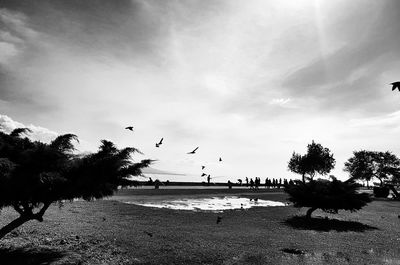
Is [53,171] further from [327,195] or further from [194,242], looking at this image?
[327,195]

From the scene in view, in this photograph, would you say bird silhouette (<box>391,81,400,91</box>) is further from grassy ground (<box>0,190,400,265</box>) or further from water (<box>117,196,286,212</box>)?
water (<box>117,196,286,212</box>)

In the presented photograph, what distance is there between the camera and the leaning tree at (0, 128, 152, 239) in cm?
786

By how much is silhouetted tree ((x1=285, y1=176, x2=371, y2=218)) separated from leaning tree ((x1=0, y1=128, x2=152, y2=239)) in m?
11.3

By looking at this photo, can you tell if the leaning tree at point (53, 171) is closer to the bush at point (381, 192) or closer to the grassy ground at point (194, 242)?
the grassy ground at point (194, 242)

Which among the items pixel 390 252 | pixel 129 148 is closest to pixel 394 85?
pixel 390 252

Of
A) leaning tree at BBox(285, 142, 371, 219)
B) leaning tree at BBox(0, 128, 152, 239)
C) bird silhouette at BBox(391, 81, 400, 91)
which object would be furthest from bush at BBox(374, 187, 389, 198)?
leaning tree at BBox(0, 128, 152, 239)

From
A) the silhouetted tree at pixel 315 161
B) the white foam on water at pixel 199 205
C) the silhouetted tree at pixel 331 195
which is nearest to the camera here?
the silhouetted tree at pixel 331 195

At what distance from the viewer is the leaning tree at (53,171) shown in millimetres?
7855

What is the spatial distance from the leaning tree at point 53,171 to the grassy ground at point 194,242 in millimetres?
1707

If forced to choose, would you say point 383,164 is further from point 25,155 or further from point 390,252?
point 25,155

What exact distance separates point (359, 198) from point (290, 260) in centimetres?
1033

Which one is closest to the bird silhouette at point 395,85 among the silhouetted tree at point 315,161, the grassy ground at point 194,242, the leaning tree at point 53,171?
the grassy ground at point 194,242

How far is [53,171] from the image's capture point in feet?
27.4

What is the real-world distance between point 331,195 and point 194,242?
32.3ft
